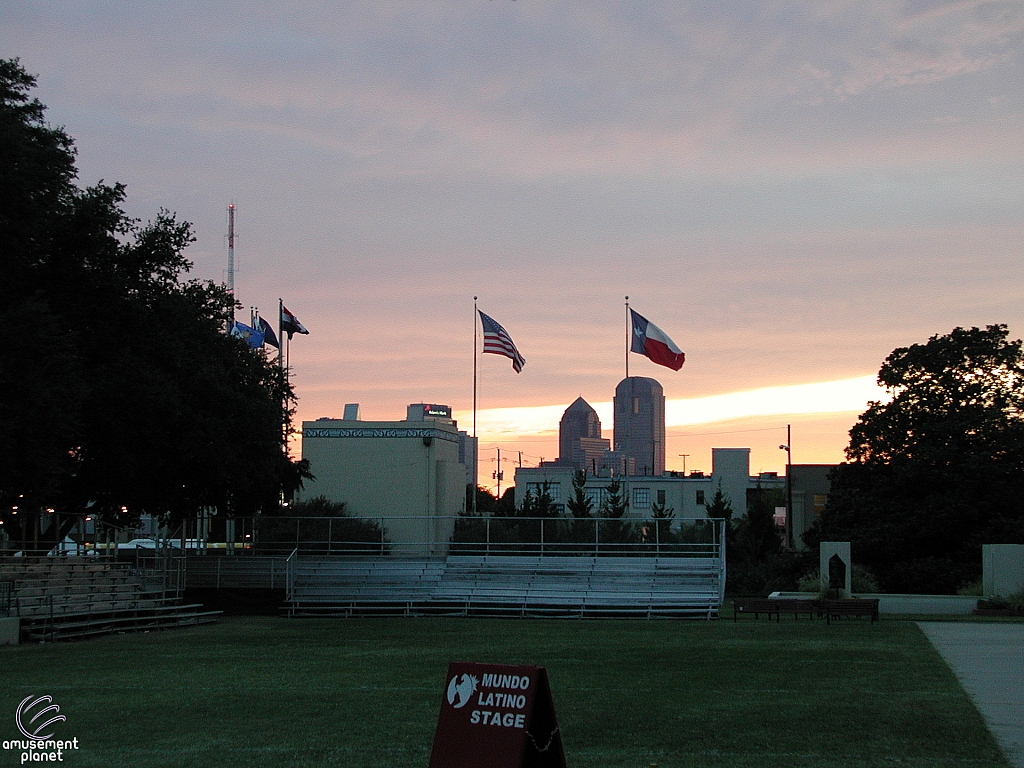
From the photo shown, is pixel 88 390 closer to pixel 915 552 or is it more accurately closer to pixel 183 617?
pixel 183 617

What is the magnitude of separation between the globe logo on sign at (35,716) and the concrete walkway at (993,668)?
32.1 ft

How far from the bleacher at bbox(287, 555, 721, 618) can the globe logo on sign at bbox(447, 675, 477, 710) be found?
86.8ft

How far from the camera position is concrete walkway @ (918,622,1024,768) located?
12.0 metres

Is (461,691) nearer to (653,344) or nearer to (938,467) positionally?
(653,344)

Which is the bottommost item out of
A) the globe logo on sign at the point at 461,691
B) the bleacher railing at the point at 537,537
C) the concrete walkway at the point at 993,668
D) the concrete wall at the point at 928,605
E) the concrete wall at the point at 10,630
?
the concrete wall at the point at 928,605

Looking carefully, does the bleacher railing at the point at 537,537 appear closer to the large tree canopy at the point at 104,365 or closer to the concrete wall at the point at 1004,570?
the large tree canopy at the point at 104,365

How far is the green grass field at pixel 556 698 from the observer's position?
10.7 meters

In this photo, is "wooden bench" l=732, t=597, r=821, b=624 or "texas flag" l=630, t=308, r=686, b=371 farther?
"texas flag" l=630, t=308, r=686, b=371

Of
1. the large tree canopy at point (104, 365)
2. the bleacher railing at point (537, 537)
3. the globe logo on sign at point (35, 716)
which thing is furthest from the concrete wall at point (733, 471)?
the globe logo on sign at point (35, 716)

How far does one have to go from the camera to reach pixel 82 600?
27.4 metres

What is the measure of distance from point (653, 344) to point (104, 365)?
73.6ft

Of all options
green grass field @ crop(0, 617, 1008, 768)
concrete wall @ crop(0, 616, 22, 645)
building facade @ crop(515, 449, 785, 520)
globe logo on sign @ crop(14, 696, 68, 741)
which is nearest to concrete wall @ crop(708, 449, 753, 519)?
building facade @ crop(515, 449, 785, 520)

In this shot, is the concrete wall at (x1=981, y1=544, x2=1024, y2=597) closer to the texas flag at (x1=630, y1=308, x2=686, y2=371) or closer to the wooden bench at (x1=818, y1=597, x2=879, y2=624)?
the wooden bench at (x1=818, y1=597, x2=879, y2=624)

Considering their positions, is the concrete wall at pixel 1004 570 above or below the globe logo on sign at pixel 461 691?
below
